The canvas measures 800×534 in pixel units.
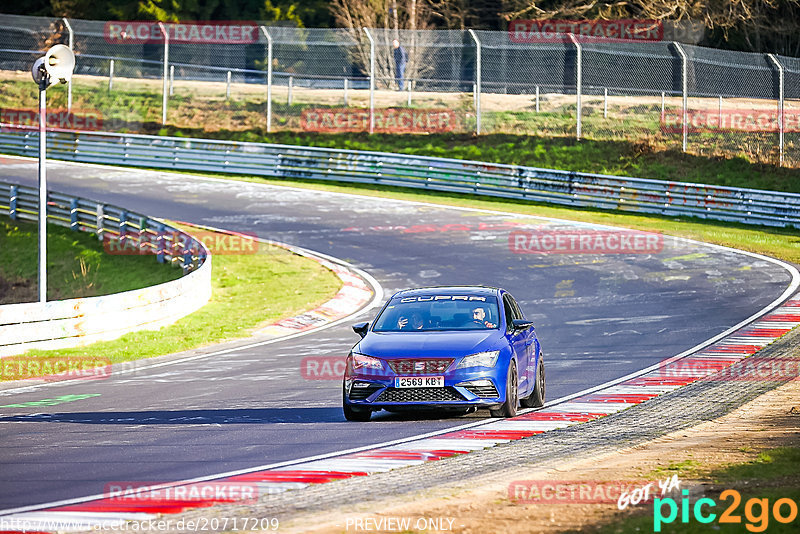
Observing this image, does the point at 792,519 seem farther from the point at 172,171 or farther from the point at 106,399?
the point at 172,171

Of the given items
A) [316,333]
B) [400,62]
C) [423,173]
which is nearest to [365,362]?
[316,333]

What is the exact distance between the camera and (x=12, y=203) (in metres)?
33.3

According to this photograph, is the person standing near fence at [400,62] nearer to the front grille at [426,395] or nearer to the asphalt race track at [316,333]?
the asphalt race track at [316,333]

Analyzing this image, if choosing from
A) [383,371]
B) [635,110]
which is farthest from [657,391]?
[635,110]

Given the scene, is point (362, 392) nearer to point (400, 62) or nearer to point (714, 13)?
point (400, 62)

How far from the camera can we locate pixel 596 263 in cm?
2533

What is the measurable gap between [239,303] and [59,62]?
20.9 ft

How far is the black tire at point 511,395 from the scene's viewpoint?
11.6 m

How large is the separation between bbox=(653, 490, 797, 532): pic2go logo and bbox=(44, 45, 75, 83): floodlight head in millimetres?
13753

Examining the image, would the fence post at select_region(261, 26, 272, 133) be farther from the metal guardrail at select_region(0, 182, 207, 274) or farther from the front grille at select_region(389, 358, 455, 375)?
the front grille at select_region(389, 358, 455, 375)

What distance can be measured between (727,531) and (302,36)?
3454cm

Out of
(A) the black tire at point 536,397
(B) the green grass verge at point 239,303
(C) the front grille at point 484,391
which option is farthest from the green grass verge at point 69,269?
(C) the front grille at point 484,391

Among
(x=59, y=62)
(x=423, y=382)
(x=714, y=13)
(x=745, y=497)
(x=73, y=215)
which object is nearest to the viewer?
(x=745, y=497)

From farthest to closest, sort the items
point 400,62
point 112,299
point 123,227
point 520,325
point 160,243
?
point 400,62, point 123,227, point 160,243, point 112,299, point 520,325
